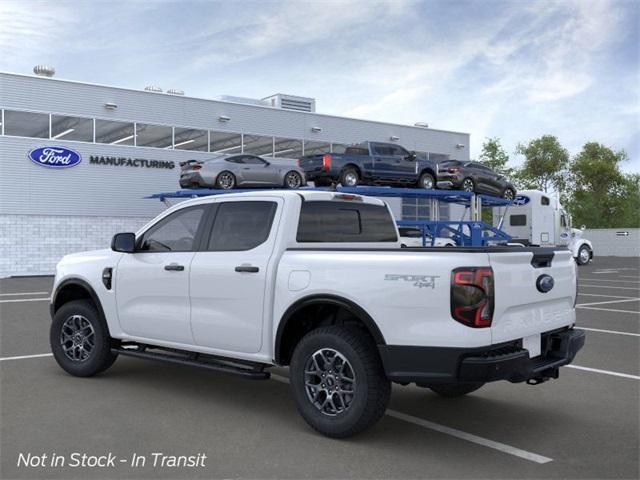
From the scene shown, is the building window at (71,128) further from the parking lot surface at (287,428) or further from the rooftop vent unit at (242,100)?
the parking lot surface at (287,428)

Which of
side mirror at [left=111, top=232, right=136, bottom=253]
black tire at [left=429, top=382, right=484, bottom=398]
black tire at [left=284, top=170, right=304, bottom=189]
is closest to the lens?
black tire at [left=429, top=382, right=484, bottom=398]

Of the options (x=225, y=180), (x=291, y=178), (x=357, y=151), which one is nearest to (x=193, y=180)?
(x=225, y=180)

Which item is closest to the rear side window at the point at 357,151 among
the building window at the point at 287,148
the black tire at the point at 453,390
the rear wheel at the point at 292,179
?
the rear wheel at the point at 292,179

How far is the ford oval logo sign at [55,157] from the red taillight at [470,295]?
2606 cm

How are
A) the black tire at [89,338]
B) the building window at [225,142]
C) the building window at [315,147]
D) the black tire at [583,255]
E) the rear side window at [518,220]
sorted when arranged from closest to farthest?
the black tire at [89,338] → the rear side window at [518,220] → the building window at [225,142] → the black tire at [583,255] → the building window at [315,147]

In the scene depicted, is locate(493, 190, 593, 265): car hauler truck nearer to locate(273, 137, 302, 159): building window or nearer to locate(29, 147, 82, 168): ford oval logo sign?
locate(273, 137, 302, 159): building window

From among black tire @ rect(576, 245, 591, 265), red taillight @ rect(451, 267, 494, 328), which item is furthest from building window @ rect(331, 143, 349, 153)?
red taillight @ rect(451, 267, 494, 328)

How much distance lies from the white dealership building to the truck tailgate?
25.7 m

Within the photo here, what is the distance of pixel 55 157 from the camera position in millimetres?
27594

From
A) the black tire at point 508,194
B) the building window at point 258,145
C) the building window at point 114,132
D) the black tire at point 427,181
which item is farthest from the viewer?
the building window at point 258,145

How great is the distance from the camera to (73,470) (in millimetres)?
4289

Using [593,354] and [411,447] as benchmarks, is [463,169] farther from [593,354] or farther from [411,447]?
[411,447]

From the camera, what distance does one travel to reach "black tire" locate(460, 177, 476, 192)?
2330cm

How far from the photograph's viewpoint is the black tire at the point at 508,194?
25573mm
